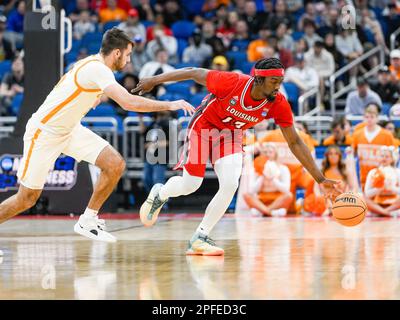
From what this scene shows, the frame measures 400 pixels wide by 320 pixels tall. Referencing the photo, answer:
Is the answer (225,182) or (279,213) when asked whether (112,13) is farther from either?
(225,182)

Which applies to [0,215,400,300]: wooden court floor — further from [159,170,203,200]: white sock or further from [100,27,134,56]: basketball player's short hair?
[100,27,134,56]: basketball player's short hair

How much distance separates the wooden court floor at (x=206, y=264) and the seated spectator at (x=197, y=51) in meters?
7.38

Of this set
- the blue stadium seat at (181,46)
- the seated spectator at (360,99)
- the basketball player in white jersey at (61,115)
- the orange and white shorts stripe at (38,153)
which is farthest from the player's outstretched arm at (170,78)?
the blue stadium seat at (181,46)

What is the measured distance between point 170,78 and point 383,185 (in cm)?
630

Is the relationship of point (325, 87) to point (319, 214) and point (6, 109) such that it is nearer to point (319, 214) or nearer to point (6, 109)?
point (319, 214)

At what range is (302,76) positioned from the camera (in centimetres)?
1720

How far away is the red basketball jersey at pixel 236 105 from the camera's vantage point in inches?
312

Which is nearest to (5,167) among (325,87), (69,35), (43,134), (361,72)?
(69,35)

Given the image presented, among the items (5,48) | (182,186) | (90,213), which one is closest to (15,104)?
(5,48)

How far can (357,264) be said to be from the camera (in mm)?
7410

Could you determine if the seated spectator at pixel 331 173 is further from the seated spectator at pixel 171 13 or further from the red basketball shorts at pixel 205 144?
the seated spectator at pixel 171 13

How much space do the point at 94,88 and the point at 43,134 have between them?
2.19 feet
